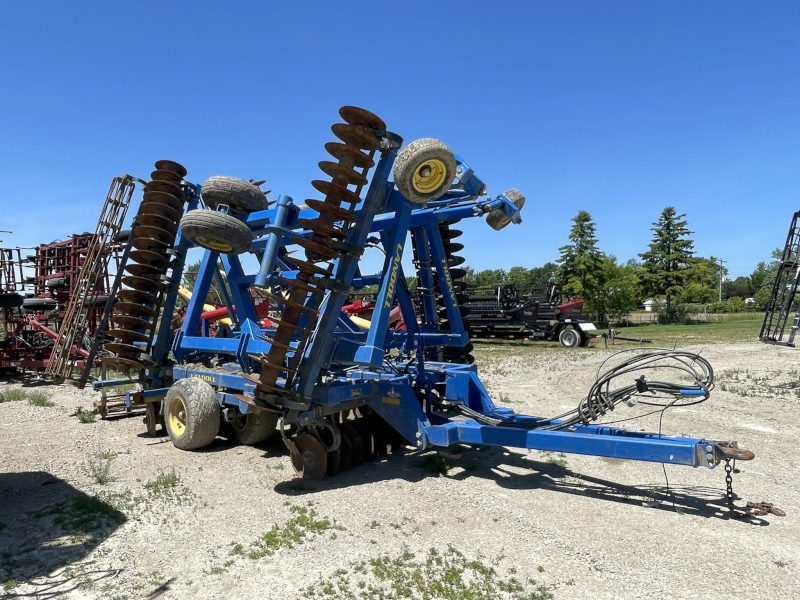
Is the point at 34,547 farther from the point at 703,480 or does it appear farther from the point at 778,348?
the point at 778,348

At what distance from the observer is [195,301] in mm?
8117

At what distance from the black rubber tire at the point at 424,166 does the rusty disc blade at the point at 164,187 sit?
409 cm

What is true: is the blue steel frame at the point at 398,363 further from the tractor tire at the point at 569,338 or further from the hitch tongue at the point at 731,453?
the tractor tire at the point at 569,338

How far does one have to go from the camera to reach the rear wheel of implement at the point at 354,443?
6441 mm

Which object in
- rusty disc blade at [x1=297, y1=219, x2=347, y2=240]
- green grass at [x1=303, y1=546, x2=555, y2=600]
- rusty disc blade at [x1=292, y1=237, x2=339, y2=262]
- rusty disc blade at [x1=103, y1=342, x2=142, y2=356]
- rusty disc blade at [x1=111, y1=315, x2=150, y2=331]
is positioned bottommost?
green grass at [x1=303, y1=546, x2=555, y2=600]

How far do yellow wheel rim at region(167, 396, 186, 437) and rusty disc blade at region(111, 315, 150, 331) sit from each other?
4.52 ft

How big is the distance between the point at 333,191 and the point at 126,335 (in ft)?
14.0

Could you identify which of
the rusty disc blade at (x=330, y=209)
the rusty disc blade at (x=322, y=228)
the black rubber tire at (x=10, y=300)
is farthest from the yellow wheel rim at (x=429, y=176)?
the black rubber tire at (x=10, y=300)

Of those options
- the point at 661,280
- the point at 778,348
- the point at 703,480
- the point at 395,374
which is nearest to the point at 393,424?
the point at 395,374

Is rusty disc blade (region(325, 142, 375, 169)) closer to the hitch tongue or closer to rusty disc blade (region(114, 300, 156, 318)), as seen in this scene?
the hitch tongue

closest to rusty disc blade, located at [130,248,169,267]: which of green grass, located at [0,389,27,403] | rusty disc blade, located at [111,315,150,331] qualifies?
rusty disc blade, located at [111,315,150,331]

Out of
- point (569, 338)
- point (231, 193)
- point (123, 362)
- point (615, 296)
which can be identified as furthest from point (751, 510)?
point (615, 296)

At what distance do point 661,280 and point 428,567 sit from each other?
5045 centimetres

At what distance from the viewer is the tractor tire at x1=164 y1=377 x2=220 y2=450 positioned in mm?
7070
